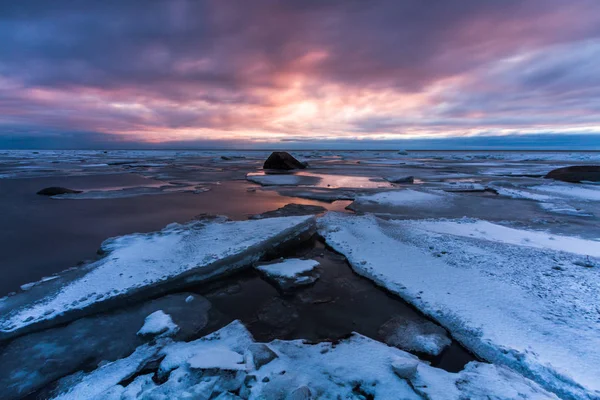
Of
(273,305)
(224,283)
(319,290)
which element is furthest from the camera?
(224,283)

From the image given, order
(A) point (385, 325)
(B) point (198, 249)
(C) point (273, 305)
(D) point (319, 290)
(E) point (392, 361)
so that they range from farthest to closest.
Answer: (B) point (198, 249)
(D) point (319, 290)
(C) point (273, 305)
(A) point (385, 325)
(E) point (392, 361)

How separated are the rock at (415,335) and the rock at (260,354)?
1120 millimetres

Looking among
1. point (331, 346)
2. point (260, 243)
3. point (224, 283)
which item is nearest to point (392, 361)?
point (331, 346)

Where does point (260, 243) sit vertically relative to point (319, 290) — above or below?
above

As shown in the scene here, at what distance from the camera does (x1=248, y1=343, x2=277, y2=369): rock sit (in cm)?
220

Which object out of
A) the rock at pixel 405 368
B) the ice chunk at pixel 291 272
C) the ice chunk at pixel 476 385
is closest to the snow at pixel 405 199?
the ice chunk at pixel 291 272

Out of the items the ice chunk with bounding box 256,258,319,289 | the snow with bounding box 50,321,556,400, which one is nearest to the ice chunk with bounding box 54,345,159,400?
the snow with bounding box 50,321,556,400

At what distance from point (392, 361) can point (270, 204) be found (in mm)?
6547

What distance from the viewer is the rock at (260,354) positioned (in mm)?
Answer: 2197

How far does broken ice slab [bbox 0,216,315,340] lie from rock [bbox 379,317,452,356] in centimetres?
226

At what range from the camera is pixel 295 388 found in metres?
1.96

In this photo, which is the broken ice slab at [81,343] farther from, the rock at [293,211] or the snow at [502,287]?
the rock at [293,211]

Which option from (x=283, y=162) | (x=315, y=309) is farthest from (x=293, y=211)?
(x=283, y=162)

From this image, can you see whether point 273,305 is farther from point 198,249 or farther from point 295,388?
point 198,249
